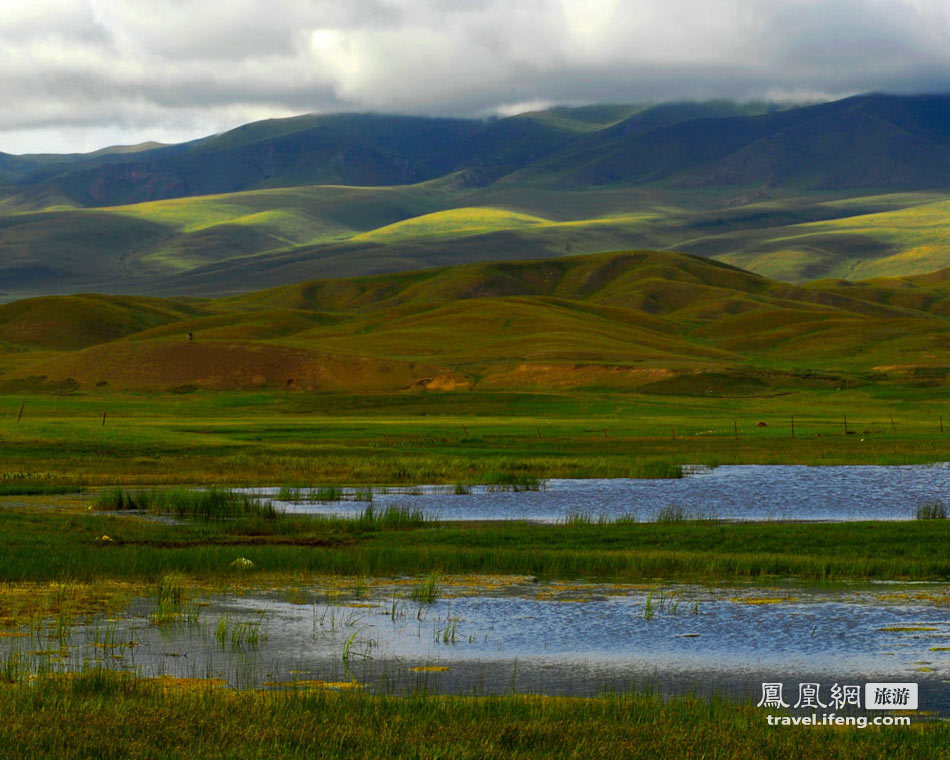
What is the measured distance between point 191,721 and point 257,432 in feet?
219

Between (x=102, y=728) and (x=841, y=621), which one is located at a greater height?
(x=102, y=728)

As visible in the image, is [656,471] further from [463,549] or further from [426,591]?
[426,591]

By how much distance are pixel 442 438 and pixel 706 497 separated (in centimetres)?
2865

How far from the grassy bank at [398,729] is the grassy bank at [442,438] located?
1432 inches

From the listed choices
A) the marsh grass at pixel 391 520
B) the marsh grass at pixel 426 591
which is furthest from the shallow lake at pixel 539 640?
Result: the marsh grass at pixel 391 520

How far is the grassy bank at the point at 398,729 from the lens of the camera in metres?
16.2

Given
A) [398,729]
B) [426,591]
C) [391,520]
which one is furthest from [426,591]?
[391,520]

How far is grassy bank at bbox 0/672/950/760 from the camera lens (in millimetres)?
16250

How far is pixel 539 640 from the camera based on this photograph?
2511 cm

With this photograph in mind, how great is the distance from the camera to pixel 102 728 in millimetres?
16797

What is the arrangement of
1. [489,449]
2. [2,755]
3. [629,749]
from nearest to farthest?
[2,755] < [629,749] < [489,449]

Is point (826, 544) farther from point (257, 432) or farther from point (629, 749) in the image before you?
point (257, 432)

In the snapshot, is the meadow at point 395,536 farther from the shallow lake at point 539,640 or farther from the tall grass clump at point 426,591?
the shallow lake at point 539,640

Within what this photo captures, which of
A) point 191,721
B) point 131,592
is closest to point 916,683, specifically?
point 191,721
